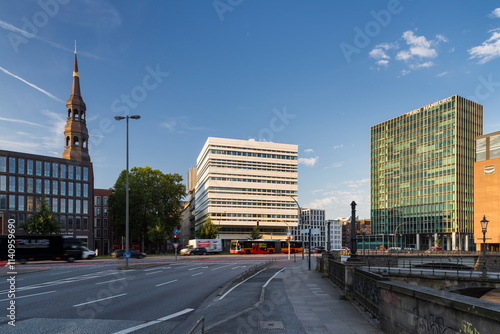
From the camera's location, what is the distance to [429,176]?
111625mm

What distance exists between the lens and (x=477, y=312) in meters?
5.44

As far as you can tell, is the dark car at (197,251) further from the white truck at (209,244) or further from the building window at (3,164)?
the building window at (3,164)

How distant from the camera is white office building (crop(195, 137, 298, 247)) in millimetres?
103500

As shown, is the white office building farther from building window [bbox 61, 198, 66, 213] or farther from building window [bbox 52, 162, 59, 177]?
building window [bbox 52, 162, 59, 177]

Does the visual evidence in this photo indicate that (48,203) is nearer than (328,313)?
No

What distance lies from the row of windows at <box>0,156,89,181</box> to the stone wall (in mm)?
A: 83347

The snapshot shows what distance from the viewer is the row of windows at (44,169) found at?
7531 centimetres

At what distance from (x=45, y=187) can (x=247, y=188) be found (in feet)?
165

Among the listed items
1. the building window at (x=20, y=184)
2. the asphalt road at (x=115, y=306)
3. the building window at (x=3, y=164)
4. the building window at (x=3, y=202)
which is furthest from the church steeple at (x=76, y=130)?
the asphalt road at (x=115, y=306)

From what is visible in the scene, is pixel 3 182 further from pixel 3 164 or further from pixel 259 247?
pixel 259 247

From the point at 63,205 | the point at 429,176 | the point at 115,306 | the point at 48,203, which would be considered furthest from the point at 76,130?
the point at 429,176

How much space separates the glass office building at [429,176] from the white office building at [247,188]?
107 feet

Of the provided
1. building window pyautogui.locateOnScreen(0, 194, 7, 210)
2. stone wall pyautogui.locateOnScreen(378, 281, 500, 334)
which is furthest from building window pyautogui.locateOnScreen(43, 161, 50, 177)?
stone wall pyautogui.locateOnScreen(378, 281, 500, 334)

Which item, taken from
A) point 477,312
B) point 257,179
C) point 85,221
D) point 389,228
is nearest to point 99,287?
point 477,312
